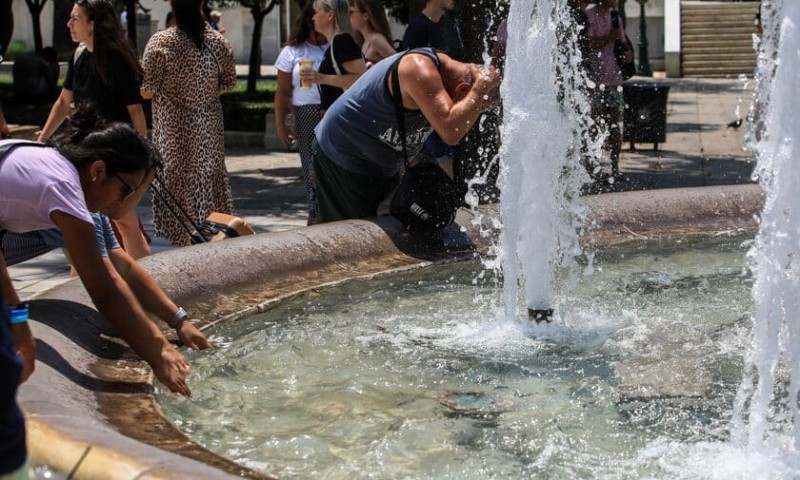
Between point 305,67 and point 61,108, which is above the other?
point 305,67

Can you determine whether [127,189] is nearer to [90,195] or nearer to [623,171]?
[90,195]

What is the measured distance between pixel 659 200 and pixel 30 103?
45.3 ft

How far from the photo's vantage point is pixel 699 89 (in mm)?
22438

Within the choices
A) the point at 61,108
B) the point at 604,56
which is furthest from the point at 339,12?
the point at 604,56

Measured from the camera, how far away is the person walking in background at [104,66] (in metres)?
7.15

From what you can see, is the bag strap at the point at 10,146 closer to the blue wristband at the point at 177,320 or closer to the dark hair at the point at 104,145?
the dark hair at the point at 104,145

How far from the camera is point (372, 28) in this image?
846cm

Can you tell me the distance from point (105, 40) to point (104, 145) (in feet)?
10.9

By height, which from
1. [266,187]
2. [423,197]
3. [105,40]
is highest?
[105,40]

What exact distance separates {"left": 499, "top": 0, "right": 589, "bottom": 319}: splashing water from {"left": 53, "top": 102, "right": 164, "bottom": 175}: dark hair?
1.88m

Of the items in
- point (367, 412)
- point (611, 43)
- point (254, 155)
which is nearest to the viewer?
point (367, 412)

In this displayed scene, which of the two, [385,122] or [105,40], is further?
[105,40]

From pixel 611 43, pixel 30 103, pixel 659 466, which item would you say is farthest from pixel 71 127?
pixel 30 103

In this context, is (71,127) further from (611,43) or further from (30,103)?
(30,103)
